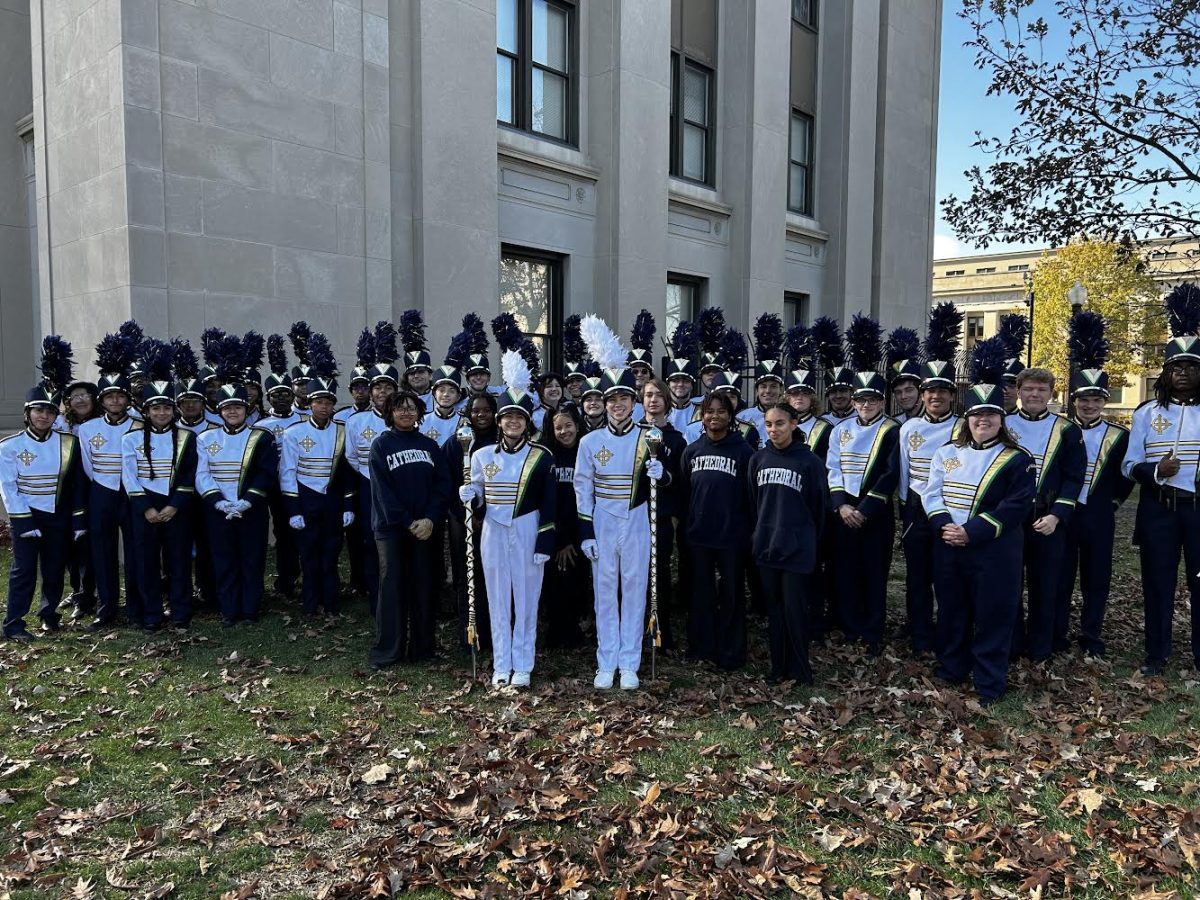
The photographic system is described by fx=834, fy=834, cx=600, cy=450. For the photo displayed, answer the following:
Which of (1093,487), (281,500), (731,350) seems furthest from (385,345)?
(1093,487)

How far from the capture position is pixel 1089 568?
709cm

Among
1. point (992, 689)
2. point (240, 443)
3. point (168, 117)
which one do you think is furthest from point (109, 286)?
point (992, 689)

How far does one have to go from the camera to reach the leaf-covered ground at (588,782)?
13.2 feet

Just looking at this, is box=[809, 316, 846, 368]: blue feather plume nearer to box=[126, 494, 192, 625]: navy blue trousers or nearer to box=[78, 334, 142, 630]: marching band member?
box=[126, 494, 192, 625]: navy blue trousers

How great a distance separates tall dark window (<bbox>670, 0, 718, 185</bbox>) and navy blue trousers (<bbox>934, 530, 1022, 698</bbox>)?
13.3 metres

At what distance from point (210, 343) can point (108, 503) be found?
2.81 meters

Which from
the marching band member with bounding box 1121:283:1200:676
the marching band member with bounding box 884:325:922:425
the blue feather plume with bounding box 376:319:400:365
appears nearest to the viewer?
the marching band member with bounding box 1121:283:1200:676

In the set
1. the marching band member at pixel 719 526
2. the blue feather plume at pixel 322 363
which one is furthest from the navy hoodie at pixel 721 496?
the blue feather plume at pixel 322 363

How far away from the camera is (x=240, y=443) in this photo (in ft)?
27.4

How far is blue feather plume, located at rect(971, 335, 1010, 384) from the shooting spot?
20.1 ft

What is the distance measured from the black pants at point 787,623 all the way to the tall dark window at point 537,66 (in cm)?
1072

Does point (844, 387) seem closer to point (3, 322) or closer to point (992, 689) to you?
point (992, 689)

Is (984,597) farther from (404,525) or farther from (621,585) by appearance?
(404,525)

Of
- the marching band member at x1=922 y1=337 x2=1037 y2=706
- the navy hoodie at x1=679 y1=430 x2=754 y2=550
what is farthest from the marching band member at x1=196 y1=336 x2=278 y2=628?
the marching band member at x1=922 y1=337 x2=1037 y2=706
